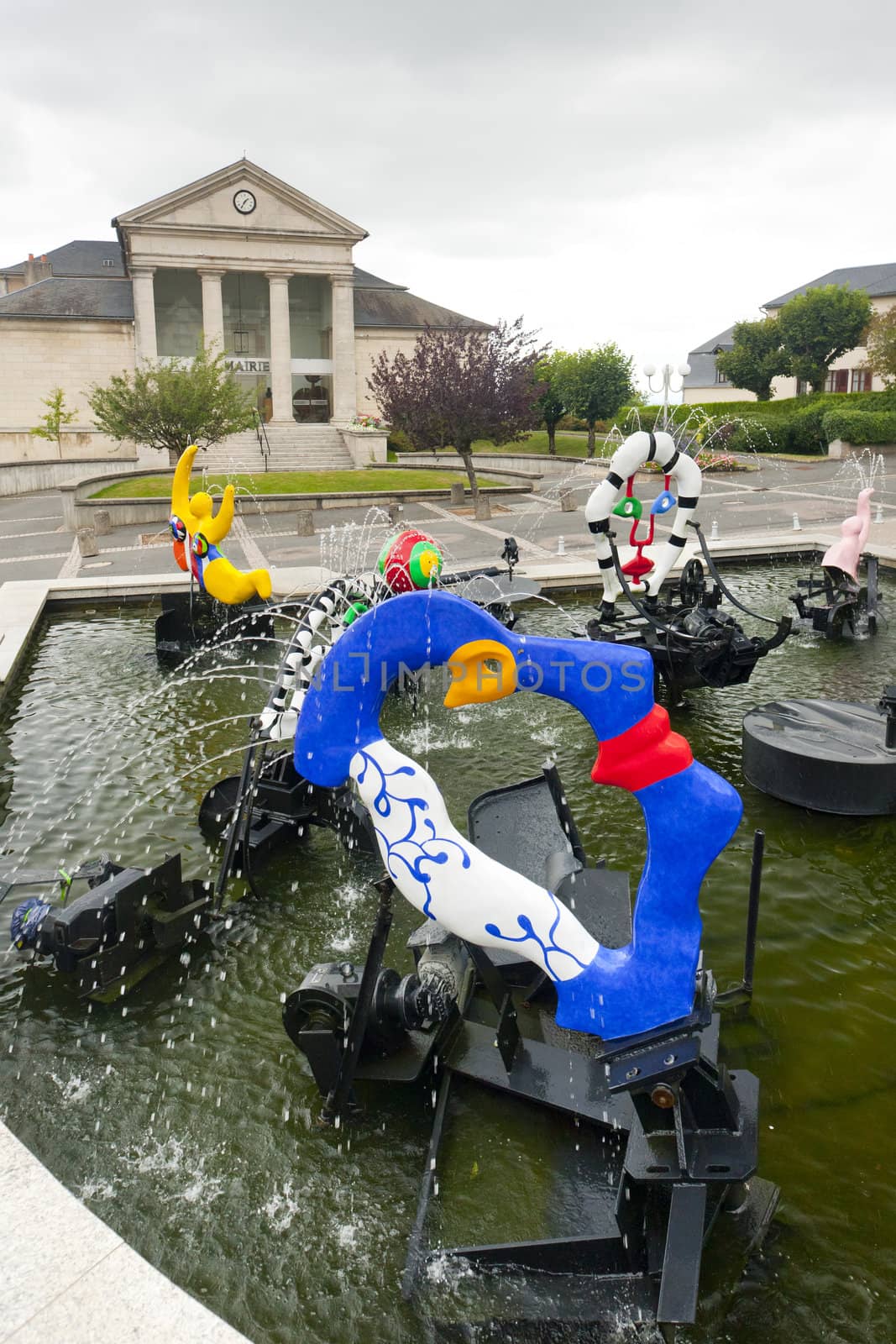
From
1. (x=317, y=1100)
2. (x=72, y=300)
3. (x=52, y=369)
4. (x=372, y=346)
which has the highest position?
(x=72, y=300)

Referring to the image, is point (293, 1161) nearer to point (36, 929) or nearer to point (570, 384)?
point (36, 929)

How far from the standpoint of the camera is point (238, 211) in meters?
46.4

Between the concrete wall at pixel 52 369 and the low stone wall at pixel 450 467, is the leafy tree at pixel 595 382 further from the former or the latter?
the concrete wall at pixel 52 369

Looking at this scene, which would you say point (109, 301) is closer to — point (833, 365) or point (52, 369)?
point (52, 369)

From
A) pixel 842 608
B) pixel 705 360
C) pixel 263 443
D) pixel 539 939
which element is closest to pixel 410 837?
pixel 539 939

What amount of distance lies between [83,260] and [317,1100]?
213 ft

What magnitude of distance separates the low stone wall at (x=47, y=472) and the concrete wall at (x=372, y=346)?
14912 mm

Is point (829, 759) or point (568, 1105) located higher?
point (829, 759)

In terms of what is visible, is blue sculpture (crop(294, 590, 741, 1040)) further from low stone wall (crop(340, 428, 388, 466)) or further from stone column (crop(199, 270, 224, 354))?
stone column (crop(199, 270, 224, 354))

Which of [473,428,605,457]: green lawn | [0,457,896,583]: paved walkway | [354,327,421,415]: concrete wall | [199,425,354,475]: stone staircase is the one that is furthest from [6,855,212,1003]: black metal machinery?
[354,327,421,415]: concrete wall

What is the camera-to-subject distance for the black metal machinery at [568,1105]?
145 inches

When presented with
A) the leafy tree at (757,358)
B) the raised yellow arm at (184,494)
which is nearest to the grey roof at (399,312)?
the leafy tree at (757,358)

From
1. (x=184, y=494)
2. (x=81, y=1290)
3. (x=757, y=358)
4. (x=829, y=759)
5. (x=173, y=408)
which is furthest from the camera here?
(x=757, y=358)

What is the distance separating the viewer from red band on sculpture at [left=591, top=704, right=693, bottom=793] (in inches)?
145
